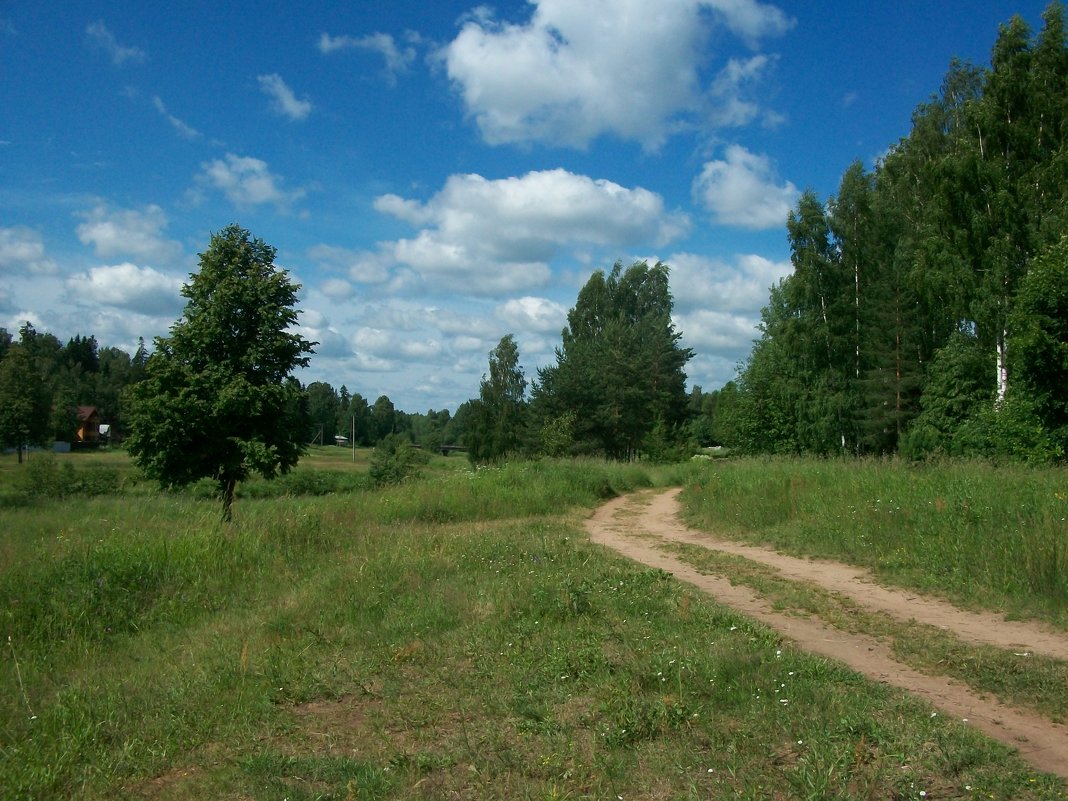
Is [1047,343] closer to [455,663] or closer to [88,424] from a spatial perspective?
[455,663]

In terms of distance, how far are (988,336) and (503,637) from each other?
25.8 meters

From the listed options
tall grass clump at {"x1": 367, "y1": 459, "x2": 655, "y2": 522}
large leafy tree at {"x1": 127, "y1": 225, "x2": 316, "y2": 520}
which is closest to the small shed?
large leafy tree at {"x1": 127, "y1": 225, "x2": 316, "y2": 520}

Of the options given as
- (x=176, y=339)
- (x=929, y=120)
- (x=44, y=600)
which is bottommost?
(x=44, y=600)

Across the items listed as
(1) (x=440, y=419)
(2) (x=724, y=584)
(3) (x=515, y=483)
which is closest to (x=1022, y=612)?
(2) (x=724, y=584)

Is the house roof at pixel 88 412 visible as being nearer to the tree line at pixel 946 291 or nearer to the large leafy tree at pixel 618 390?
the large leafy tree at pixel 618 390

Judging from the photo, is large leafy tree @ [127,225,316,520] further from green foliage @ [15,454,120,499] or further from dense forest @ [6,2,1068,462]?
green foliage @ [15,454,120,499]

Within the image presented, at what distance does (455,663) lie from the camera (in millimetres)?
6184

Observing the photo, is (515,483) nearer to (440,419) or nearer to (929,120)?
(929,120)

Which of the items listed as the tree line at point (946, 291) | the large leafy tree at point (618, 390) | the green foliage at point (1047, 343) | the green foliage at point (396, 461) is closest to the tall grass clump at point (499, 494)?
the tree line at point (946, 291)

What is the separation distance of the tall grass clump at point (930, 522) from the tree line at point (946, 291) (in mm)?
4528

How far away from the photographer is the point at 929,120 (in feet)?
112

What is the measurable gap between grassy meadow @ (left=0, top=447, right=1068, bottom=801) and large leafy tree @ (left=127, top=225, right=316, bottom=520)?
5.19 metres

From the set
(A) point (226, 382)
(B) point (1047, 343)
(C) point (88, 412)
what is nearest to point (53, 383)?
(C) point (88, 412)

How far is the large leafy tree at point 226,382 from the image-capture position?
60.8ft
